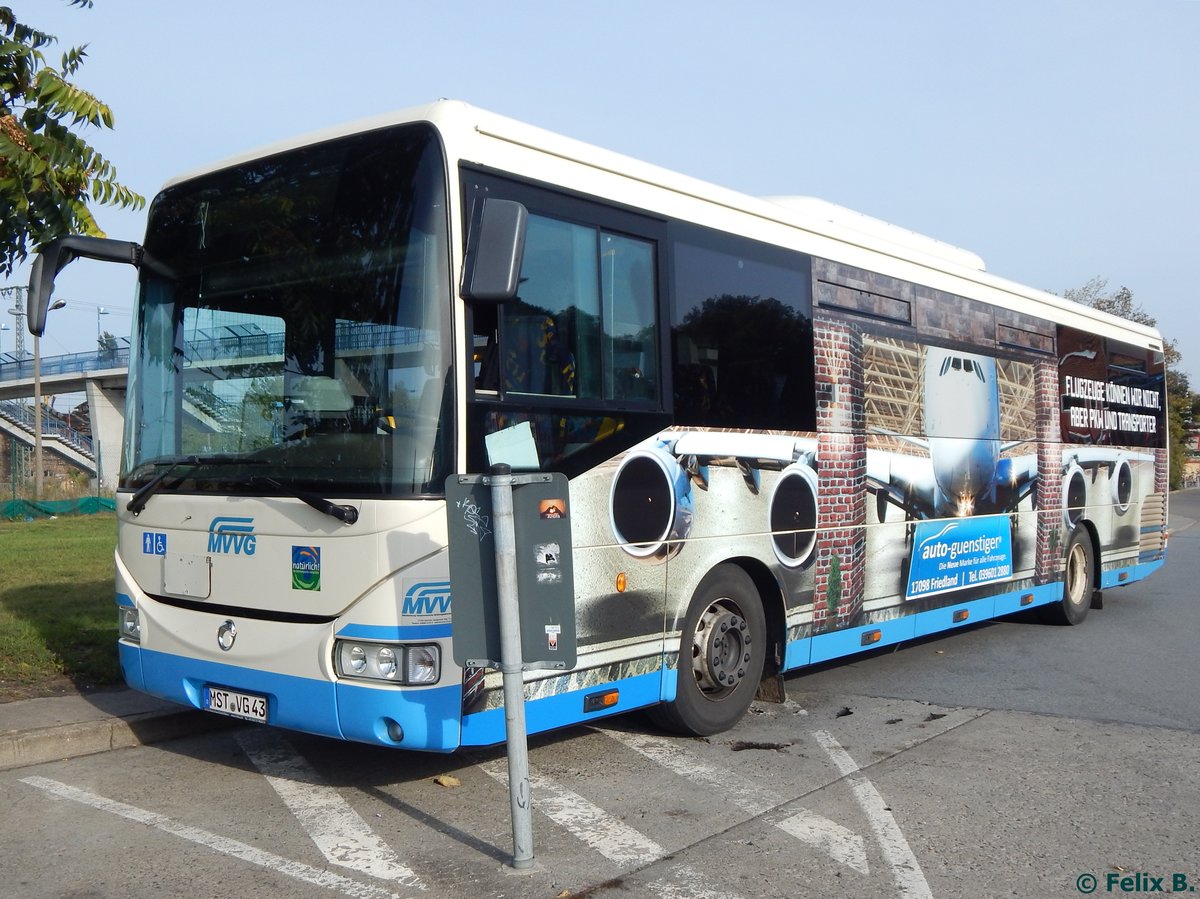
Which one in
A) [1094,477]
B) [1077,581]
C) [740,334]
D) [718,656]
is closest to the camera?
[718,656]

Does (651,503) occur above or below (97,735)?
above

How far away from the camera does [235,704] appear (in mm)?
5793

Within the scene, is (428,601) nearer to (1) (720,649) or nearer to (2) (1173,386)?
(1) (720,649)

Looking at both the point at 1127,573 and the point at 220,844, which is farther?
the point at 1127,573

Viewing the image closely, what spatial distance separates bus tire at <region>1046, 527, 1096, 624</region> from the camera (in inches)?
465

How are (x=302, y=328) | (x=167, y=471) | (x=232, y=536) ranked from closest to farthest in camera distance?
(x=302, y=328)
(x=232, y=536)
(x=167, y=471)

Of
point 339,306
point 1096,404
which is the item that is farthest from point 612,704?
point 1096,404

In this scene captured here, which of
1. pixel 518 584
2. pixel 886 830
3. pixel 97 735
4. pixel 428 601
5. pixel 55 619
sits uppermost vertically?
pixel 518 584

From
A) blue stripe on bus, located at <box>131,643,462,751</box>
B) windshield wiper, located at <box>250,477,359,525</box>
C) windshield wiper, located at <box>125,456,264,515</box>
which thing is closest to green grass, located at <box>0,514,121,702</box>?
windshield wiper, located at <box>125,456,264,515</box>

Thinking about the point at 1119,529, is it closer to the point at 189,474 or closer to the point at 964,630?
the point at 964,630

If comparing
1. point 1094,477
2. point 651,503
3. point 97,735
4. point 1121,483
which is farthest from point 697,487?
point 1121,483

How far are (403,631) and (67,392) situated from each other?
5362cm

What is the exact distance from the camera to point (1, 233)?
21.1 feet

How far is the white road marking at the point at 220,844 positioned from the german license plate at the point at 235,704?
22.0 inches
